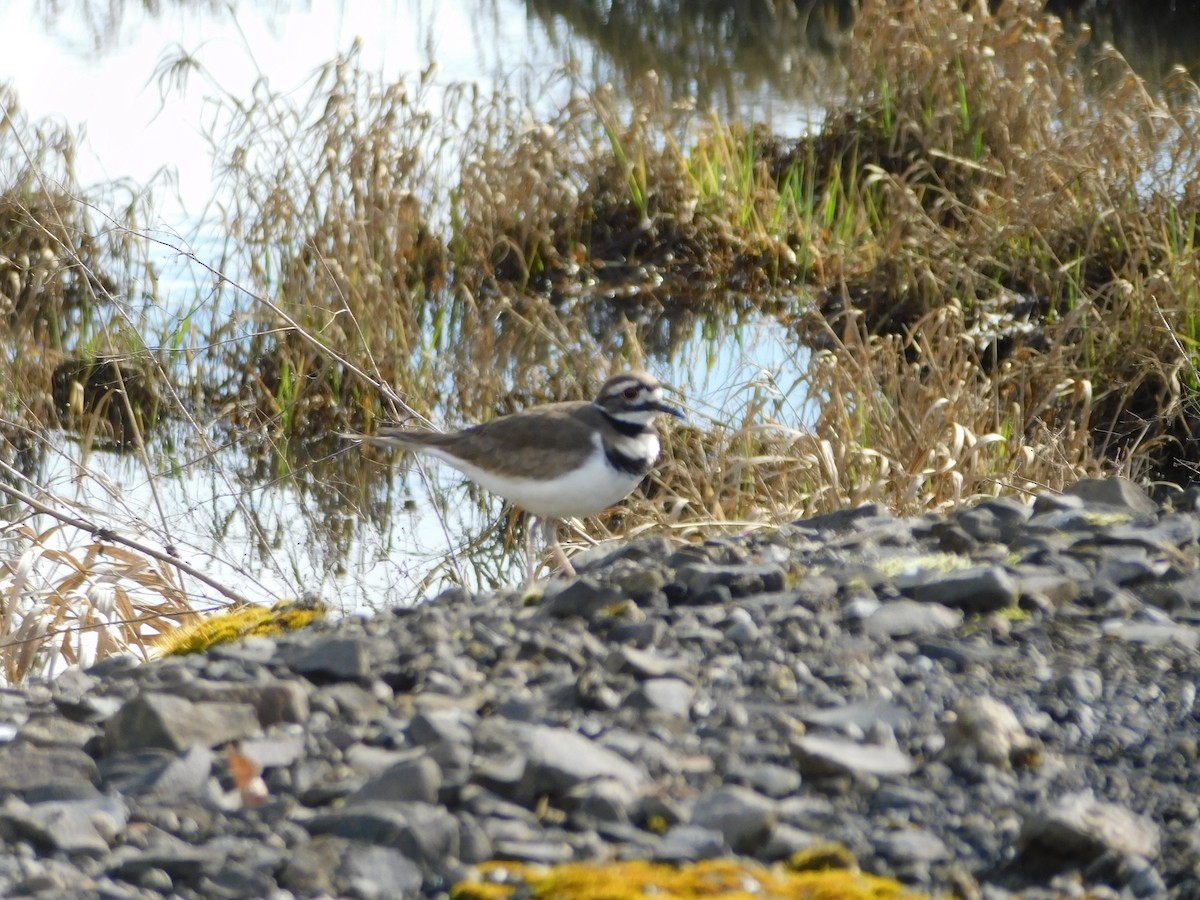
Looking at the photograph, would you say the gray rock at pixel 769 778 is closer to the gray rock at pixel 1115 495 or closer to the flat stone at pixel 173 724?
the flat stone at pixel 173 724

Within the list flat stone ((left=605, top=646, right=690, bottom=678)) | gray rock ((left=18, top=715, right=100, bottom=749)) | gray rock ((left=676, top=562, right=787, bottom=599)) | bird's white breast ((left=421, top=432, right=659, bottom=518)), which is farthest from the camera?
bird's white breast ((left=421, top=432, right=659, bottom=518))

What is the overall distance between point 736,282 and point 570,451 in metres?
6.07

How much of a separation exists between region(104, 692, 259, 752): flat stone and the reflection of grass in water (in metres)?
2.84

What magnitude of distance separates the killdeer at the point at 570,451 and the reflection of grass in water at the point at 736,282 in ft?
1.67

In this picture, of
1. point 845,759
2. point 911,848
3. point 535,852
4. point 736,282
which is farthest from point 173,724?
point 736,282

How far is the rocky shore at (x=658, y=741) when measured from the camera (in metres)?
2.56

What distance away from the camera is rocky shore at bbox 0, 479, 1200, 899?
2.56 metres

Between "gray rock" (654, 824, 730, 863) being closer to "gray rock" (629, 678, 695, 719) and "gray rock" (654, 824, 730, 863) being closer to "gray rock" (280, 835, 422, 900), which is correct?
"gray rock" (280, 835, 422, 900)

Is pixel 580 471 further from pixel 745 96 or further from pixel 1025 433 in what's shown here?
pixel 745 96

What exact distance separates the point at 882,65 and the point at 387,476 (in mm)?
5359

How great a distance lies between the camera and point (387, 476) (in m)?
8.45


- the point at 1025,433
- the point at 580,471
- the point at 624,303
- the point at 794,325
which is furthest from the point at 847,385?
the point at 624,303

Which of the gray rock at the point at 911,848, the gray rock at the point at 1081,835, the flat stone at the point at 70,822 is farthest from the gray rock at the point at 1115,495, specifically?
the flat stone at the point at 70,822

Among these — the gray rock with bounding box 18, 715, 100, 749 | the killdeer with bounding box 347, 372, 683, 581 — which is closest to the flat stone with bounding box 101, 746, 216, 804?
the gray rock with bounding box 18, 715, 100, 749
